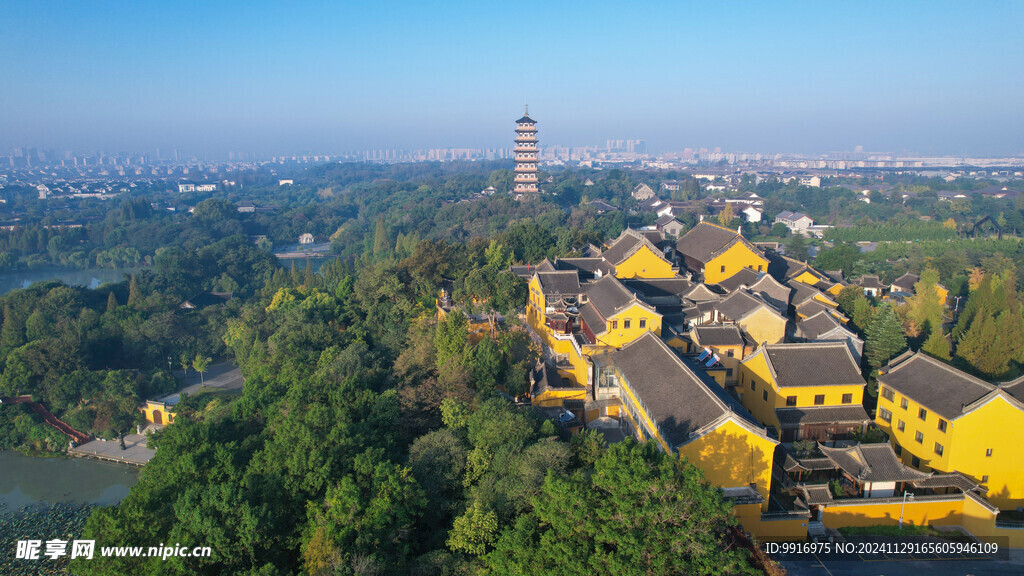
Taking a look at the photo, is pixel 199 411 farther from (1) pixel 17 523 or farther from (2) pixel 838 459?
(2) pixel 838 459

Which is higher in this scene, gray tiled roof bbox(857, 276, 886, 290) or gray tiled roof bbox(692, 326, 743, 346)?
Answer: gray tiled roof bbox(692, 326, 743, 346)

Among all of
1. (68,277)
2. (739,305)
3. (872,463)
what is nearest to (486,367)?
(739,305)

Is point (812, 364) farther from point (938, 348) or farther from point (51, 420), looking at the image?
point (51, 420)

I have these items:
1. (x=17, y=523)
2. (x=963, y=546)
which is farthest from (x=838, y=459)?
(x=17, y=523)

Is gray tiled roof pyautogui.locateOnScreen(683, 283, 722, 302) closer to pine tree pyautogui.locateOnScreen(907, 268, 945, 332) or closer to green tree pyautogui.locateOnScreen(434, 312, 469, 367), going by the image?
pine tree pyautogui.locateOnScreen(907, 268, 945, 332)

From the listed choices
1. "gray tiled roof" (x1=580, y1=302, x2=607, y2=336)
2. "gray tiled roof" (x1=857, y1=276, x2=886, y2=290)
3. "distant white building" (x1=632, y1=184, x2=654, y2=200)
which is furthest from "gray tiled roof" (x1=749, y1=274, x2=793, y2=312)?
"distant white building" (x1=632, y1=184, x2=654, y2=200)

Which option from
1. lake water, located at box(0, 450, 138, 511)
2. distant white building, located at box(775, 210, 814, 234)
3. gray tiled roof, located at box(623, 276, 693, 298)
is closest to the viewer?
lake water, located at box(0, 450, 138, 511)
